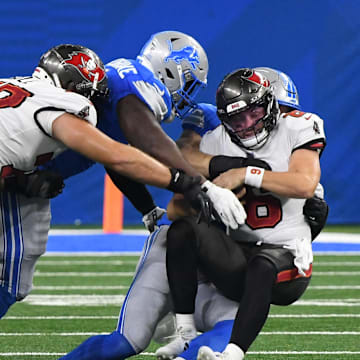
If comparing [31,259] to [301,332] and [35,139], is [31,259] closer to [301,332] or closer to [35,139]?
[35,139]

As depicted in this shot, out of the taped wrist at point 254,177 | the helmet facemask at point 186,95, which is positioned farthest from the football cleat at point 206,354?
the helmet facemask at point 186,95

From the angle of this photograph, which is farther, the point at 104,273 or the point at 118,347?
the point at 104,273

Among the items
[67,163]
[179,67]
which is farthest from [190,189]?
[179,67]

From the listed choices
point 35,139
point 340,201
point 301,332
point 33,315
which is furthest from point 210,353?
point 340,201

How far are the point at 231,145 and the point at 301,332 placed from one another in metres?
1.35

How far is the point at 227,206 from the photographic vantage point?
2.67 m

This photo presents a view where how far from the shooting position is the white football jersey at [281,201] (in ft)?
9.93

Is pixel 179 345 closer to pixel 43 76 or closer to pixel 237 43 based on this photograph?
pixel 43 76

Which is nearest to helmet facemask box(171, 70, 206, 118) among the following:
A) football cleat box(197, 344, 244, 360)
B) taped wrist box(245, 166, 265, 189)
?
taped wrist box(245, 166, 265, 189)

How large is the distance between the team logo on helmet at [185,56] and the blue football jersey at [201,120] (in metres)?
0.17

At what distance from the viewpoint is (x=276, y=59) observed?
10523mm

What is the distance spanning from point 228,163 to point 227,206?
0.46 m

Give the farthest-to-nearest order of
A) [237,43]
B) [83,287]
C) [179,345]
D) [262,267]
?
[237,43], [83,287], [179,345], [262,267]

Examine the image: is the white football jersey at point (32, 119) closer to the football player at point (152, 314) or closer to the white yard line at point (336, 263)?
the football player at point (152, 314)
